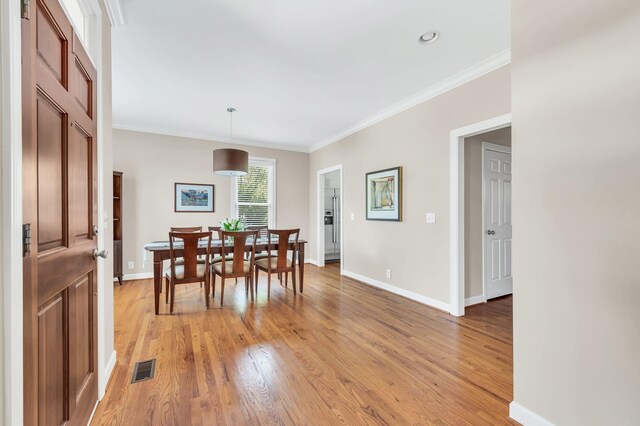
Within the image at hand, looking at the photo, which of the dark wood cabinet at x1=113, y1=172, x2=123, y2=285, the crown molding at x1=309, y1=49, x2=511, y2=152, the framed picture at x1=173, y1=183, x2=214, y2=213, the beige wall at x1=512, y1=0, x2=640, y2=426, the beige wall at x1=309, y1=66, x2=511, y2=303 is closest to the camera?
the beige wall at x1=512, y1=0, x2=640, y2=426

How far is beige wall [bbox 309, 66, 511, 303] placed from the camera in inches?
114

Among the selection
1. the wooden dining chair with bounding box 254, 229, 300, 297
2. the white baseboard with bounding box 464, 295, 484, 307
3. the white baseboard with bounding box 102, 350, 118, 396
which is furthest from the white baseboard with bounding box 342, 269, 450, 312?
the white baseboard with bounding box 102, 350, 118, 396

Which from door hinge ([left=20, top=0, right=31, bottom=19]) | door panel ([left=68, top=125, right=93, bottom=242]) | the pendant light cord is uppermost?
the pendant light cord

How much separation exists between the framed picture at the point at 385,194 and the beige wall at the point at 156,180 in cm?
267

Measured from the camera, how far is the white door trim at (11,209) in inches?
29.5

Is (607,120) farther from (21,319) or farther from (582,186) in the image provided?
(21,319)

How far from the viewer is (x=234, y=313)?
3.09m

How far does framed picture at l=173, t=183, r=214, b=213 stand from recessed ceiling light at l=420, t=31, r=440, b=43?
4196 mm

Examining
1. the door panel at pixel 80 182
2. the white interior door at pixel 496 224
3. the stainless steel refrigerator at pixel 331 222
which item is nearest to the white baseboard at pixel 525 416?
the white interior door at pixel 496 224

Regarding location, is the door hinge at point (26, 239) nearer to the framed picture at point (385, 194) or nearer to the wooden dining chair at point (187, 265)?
the wooden dining chair at point (187, 265)

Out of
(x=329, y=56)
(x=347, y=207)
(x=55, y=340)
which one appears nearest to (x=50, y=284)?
(x=55, y=340)

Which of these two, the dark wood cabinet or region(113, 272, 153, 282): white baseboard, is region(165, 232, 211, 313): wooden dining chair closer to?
the dark wood cabinet

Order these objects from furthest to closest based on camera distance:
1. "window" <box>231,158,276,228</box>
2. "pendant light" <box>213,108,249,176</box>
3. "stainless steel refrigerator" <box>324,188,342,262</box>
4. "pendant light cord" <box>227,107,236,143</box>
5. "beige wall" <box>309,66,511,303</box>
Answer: "stainless steel refrigerator" <box>324,188,342,262</box>
"window" <box>231,158,276,228</box>
"pendant light cord" <box>227,107,236,143</box>
"pendant light" <box>213,108,249,176</box>
"beige wall" <box>309,66,511,303</box>

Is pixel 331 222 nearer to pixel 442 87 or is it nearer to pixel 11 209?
pixel 442 87
